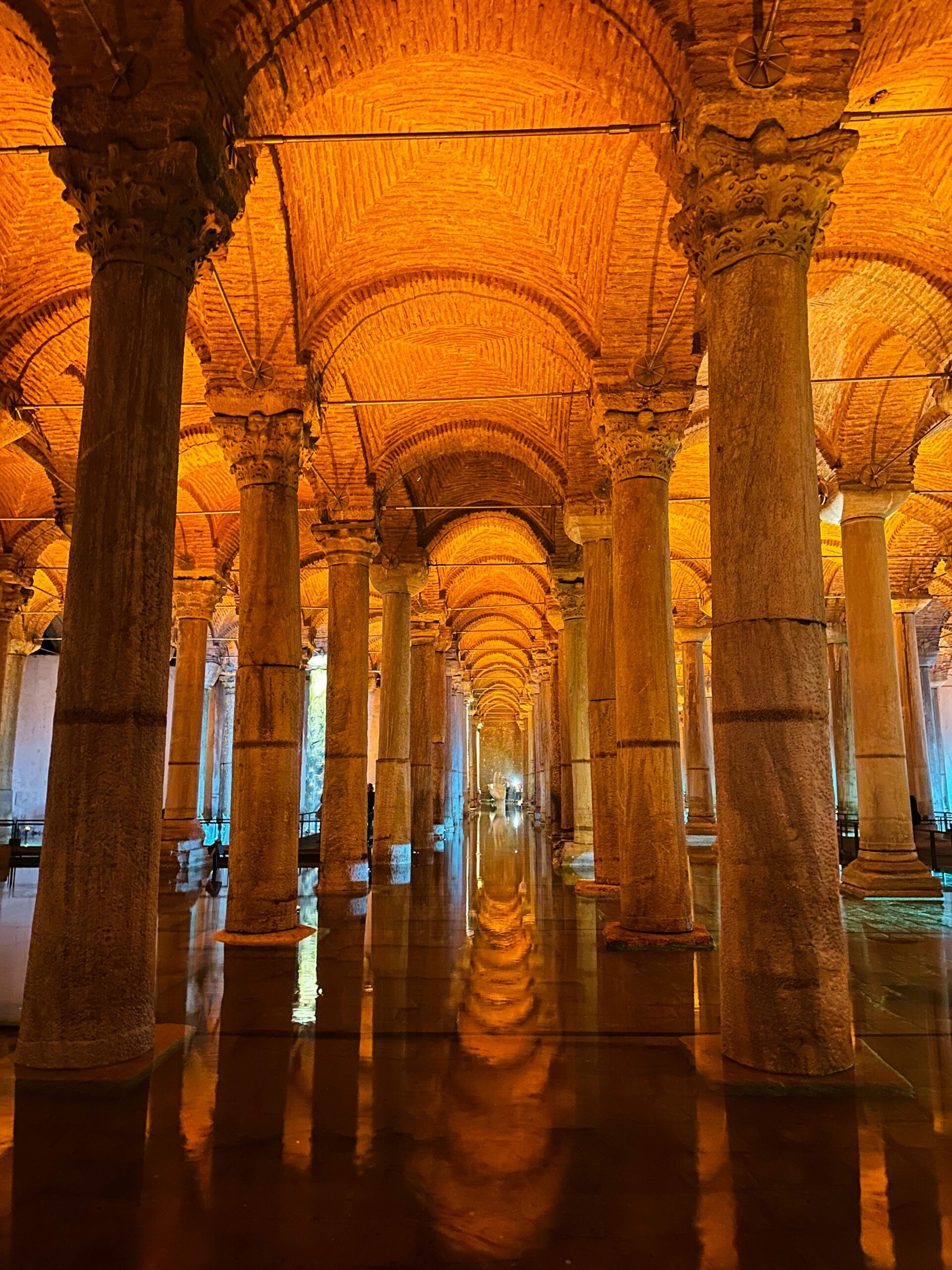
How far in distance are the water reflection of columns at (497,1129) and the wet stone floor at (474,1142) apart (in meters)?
0.01

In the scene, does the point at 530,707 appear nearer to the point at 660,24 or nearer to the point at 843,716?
the point at 843,716

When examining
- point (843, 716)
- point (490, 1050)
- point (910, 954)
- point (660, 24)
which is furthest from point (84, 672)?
point (843, 716)

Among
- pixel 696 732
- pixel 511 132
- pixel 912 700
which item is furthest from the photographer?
pixel 696 732

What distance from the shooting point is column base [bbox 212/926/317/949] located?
742 centimetres

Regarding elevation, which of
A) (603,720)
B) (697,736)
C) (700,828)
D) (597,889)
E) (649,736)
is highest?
(697,736)

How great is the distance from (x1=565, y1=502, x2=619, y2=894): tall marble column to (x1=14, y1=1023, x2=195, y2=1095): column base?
254 inches

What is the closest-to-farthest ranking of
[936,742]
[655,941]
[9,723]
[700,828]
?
1. [655,941]
2. [9,723]
3. [700,828]
4. [936,742]

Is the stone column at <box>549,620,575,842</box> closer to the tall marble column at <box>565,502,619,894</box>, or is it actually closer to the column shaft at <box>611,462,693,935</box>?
the tall marble column at <box>565,502,619,894</box>

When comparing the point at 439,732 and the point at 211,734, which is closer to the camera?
the point at 439,732

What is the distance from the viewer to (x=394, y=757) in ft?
44.5

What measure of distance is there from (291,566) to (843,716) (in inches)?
580

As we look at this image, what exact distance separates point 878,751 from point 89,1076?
30.7 feet

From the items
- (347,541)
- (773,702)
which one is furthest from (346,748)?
(773,702)

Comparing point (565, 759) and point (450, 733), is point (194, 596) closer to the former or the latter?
point (565, 759)
